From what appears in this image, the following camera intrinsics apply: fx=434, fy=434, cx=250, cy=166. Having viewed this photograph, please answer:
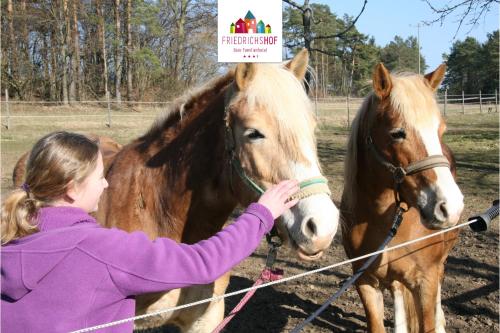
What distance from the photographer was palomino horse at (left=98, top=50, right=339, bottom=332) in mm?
1803

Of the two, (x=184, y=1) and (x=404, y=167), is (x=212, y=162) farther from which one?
(x=184, y=1)

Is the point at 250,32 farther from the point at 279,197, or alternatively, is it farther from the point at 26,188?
the point at 26,188

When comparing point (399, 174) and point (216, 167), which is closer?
point (216, 167)

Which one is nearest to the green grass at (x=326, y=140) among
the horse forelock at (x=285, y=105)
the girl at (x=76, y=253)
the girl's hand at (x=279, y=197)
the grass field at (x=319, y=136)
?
the grass field at (x=319, y=136)

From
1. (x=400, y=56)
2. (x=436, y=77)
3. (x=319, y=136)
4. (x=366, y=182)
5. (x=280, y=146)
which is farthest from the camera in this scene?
(x=400, y=56)

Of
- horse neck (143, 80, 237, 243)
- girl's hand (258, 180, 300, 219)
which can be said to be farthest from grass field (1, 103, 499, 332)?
girl's hand (258, 180, 300, 219)

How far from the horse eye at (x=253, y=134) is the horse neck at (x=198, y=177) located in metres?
0.31

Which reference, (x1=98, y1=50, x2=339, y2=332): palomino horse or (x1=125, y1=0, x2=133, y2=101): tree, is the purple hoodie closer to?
(x1=98, y1=50, x2=339, y2=332): palomino horse

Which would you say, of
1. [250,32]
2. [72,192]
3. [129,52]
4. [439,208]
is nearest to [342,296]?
[439,208]

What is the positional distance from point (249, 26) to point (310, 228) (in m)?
2.86

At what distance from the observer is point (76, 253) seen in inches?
50.8

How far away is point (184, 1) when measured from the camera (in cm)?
2444

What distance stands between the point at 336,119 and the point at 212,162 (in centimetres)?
2219

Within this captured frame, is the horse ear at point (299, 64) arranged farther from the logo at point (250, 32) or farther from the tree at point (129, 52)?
the tree at point (129, 52)
